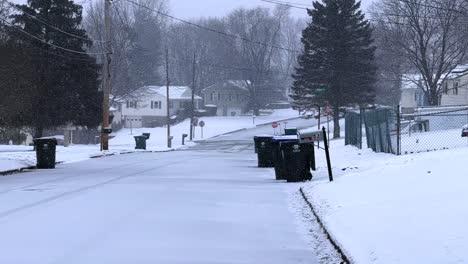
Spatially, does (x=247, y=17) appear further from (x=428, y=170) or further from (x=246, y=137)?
(x=428, y=170)

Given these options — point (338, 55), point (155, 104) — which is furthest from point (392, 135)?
point (155, 104)

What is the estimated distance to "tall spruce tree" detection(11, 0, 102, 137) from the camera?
37.0m

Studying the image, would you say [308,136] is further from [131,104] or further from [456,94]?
[131,104]

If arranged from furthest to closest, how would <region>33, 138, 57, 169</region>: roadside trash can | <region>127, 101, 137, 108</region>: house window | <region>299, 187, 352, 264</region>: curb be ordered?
1. <region>127, 101, 137, 108</region>: house window
2. <region>33, 138, 57, 169</region>: roadside trash can
3. <region>299, 187, 352, 264</region>: curb

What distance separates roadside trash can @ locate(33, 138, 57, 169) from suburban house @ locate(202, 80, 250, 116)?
84701mm

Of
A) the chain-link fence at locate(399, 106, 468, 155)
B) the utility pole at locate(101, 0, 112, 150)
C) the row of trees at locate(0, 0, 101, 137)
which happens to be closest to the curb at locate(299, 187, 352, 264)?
Answer: the chain-link fence at locate(399, 106, 468, 155)

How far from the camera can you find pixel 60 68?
3856 cm

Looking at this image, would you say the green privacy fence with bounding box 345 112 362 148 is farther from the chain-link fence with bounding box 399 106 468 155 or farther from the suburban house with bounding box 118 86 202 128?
the suburban house with bounding box 118 86 202 128

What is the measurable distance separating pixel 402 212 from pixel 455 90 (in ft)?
203

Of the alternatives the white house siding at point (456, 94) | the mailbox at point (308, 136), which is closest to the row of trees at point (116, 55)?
the mailbox at point (308, 136)

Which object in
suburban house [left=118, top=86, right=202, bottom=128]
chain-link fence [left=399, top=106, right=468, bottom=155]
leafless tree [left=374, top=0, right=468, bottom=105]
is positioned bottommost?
chain-link fence [left=399, top=106, right=468, bottom=155]

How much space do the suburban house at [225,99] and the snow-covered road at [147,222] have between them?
91.1 metres

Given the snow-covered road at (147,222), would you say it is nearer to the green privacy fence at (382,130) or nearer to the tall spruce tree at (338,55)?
the green privacy fence at (382,130)

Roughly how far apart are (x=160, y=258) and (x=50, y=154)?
15.6 metres
